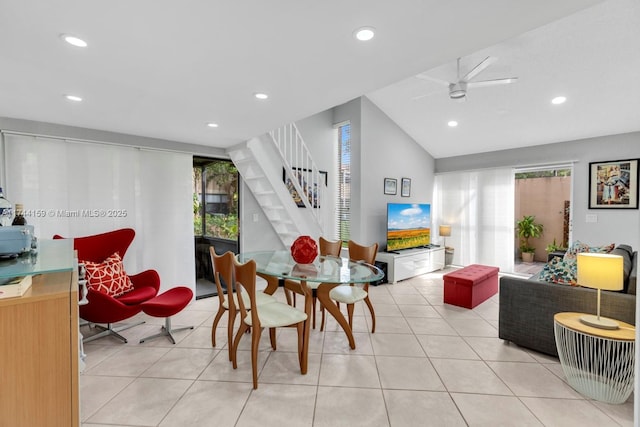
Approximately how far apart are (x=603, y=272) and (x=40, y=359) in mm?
3169

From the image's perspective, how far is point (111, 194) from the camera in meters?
3.52

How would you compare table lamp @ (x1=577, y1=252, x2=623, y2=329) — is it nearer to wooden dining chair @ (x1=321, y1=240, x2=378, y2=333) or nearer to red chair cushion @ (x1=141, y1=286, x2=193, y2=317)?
wooden dining chair @ (x1=321, y1=240, x2=378, y2=333)

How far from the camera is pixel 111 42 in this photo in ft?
5.23

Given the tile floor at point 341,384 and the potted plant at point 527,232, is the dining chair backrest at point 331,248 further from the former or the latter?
the potted plant at point 527,232

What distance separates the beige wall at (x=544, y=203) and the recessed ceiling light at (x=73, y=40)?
7.75 meters

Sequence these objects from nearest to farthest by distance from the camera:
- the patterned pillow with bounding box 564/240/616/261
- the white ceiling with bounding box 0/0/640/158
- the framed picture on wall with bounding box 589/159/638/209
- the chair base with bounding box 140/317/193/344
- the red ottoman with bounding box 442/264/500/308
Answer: the white ceiling with bounding box 0/0/640/158 < the chair base with bounding box 140/317/193/344 < the patterned pillow with bounding box 564/240/616/261 < the red ottoman with bounding box 442/264/500/308 < the framed picture on wall with bounding box 589/159/638/209

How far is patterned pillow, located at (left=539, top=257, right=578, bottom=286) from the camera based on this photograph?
250 centimetres

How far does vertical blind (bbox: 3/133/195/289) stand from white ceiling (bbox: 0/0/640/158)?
327 mm

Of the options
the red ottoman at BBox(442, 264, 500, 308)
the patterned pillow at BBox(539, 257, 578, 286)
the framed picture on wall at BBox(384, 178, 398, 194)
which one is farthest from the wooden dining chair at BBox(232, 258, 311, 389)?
the framed picture on wall at BBox(384, 178, 398, 194)

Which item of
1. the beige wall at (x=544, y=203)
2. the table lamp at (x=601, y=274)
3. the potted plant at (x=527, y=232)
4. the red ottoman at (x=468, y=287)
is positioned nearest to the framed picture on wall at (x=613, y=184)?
the beige wall at (x=544, y=203)

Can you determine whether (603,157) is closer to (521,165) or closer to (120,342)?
(521,165)

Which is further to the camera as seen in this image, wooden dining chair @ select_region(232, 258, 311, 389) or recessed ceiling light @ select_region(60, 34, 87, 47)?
wooden dining chair @ select_region(232, 258, 311, 389)

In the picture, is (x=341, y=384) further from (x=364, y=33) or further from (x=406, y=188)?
(x=406, y=188)

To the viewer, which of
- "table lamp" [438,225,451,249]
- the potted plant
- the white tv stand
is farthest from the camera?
the potted plant
